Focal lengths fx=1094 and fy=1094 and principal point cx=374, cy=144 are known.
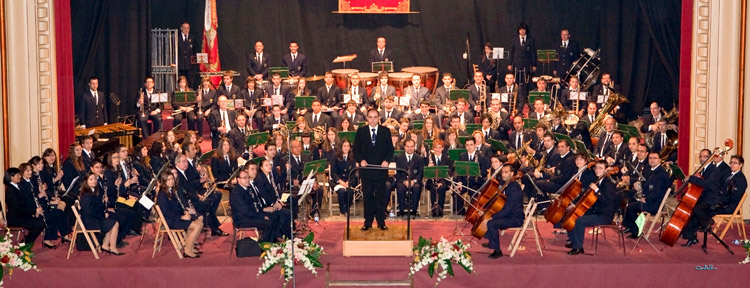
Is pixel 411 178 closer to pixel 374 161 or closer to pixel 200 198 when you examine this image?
pixel 374 161

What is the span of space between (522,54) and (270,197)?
327 inches

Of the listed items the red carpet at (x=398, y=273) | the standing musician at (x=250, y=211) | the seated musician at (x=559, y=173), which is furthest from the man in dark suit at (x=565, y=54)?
the standing musician at (x=250, y=211)

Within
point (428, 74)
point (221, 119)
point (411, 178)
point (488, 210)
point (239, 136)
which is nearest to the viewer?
point (488, 210)

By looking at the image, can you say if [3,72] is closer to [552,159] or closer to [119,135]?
[119,135]

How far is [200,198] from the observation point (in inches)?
565

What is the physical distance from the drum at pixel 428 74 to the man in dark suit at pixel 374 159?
7.30 metres

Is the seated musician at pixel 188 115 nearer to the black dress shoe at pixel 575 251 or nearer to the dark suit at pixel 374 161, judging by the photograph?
the dark suit at pixel 374 161

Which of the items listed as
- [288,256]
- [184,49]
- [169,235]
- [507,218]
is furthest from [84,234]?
[184,49]

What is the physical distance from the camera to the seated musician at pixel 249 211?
44.5ft

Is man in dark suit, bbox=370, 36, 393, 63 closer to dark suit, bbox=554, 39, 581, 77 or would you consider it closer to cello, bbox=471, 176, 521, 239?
dark suit, bbox=554, 39, 581, 77

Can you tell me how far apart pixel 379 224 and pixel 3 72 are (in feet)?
19.0

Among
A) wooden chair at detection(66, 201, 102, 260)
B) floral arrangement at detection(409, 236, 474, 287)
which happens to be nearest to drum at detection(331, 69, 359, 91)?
wooden chair at detection(66, 201, 102, 260)

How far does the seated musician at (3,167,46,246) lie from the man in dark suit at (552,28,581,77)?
33.9 ft

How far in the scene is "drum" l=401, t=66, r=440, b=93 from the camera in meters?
21.0
